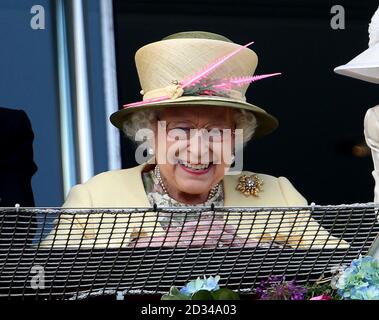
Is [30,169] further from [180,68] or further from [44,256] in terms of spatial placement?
[44,256]

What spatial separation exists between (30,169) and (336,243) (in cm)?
163

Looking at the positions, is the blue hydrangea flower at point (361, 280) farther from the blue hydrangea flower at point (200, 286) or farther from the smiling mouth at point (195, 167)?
the smiling mouth at point (195, 167)

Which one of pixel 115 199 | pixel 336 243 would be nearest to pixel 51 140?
pixel 115 199

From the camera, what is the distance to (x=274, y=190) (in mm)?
3459

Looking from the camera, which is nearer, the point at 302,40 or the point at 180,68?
the point at 180,68

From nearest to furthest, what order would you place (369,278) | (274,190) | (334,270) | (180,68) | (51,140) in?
(369,278) < (334,270) < (180,68) < (274,190) < (51,140)

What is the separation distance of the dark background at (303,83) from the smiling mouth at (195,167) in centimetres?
129

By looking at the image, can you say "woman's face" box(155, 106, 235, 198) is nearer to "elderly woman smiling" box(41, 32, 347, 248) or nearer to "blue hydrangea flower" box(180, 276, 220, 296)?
"elderly woman smiling" box(41, 32, 347, 248)

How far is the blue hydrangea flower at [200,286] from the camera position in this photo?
6.05 feet

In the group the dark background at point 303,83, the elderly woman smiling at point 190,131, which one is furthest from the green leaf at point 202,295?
the dark background at point 303,83

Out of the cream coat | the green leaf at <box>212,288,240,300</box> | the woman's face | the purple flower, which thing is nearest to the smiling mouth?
the woman's face

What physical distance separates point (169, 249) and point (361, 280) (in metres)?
0.33

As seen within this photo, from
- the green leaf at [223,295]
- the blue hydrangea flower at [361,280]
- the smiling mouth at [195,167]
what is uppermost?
the green leaf at [223,295]

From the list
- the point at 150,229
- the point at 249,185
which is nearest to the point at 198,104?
the point at 249,185
